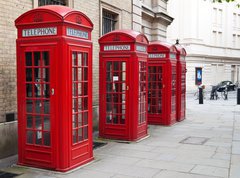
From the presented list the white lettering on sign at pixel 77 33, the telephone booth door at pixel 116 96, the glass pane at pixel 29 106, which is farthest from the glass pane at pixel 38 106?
the telephone booth door at pixel 116 96

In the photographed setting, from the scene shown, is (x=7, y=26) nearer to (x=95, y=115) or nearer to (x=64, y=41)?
(x=64, y=41)

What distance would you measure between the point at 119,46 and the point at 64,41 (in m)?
2.73

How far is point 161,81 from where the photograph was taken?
11031 mm

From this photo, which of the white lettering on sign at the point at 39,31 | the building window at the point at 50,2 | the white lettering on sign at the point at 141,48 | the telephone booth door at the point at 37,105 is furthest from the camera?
the building window at the point at 50,2

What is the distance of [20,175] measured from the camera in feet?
18.8

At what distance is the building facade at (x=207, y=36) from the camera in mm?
37438

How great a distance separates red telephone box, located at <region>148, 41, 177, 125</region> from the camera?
35.7ft

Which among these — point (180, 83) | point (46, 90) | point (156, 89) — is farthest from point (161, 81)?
point (46, 90)

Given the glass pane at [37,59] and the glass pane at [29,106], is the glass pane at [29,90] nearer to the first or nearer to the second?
the glass pane at [29,106]

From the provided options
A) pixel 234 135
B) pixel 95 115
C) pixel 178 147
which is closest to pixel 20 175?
pixel 178 147

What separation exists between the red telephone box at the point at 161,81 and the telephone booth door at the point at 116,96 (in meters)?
2.80

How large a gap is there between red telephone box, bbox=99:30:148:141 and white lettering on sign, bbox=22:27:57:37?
2701mm

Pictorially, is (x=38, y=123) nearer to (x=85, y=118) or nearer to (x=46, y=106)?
(x=46, y=106)

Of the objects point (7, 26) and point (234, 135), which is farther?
point (234, 135)
